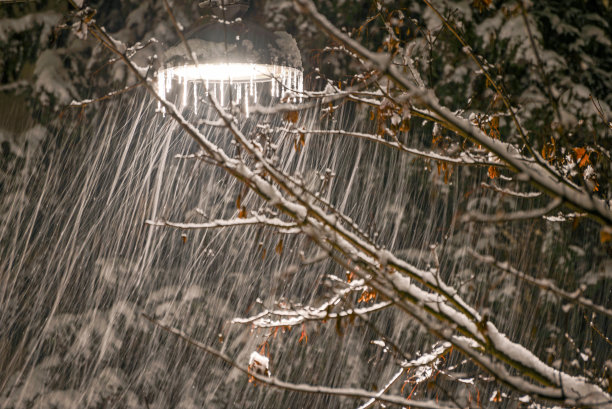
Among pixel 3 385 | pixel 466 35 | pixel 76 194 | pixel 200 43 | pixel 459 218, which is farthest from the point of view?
pixel 76 194

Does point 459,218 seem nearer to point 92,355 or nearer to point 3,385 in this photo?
point 92,355

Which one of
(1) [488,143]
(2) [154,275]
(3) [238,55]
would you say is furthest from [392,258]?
(2) [154,275]

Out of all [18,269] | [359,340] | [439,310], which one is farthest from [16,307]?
[439,310]

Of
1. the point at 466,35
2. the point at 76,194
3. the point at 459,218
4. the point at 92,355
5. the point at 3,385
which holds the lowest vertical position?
the point at 3,385

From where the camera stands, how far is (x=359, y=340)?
679 cm

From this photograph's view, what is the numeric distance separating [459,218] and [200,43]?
4.70 feet

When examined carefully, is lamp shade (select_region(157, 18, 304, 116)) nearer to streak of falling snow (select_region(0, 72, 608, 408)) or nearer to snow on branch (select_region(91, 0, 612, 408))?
snow on branch (select_region(91, 0, 612, 408))

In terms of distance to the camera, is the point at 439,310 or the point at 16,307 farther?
the point at 16,307

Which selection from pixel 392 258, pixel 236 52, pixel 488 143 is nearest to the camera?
pixel 488 143

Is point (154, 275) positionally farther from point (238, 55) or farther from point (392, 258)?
point (392, 258)

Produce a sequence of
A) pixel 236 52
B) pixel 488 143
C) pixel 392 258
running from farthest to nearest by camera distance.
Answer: pixel 236 52, pixel 392 258, pixel 488 143

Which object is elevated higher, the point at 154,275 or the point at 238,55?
the point at 238,55

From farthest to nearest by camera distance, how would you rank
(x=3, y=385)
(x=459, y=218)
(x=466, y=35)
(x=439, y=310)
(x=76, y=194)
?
(x=76, y=194)
(x=3, y=385)
(x=466, y=35)
(x=439, y=310)
(x=459, y=218)

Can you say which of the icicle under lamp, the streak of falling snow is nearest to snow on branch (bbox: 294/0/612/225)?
the icicle under lamp
